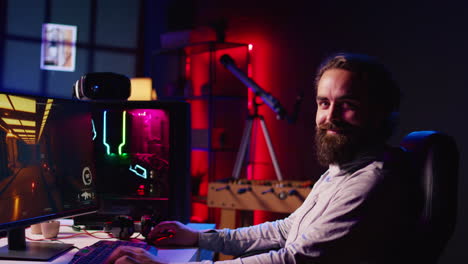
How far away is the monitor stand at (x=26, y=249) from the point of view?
57.0 inches

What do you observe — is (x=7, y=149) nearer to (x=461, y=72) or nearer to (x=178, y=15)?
(x=461, y=72)

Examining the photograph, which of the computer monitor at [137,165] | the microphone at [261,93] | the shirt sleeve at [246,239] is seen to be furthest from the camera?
the microphone at [261,93]

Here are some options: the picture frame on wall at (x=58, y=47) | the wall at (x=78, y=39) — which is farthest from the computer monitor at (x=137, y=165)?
the picture frame on wall at (x=58, y=47)

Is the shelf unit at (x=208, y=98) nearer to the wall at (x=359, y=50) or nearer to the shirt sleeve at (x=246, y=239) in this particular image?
the wall at (x=359, y=50)

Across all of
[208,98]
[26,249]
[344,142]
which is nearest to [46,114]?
[26,249]

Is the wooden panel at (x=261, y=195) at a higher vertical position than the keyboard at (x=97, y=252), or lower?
lower

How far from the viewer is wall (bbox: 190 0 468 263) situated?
3680 mm

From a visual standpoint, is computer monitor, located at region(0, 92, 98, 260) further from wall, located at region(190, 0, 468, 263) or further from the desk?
wall, located at region(190, 0, 468, 263)

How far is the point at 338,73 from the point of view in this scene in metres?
1.46

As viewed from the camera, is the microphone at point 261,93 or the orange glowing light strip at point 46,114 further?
the microphone at point 261,93

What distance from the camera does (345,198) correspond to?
1.26 meters

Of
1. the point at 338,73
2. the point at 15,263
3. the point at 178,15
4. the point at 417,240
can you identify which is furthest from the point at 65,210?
the point at 178,15

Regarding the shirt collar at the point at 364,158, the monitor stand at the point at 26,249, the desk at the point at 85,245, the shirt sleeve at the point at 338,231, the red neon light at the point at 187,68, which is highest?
the red neon light at the point at 187,68

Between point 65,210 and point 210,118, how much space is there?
304cm
